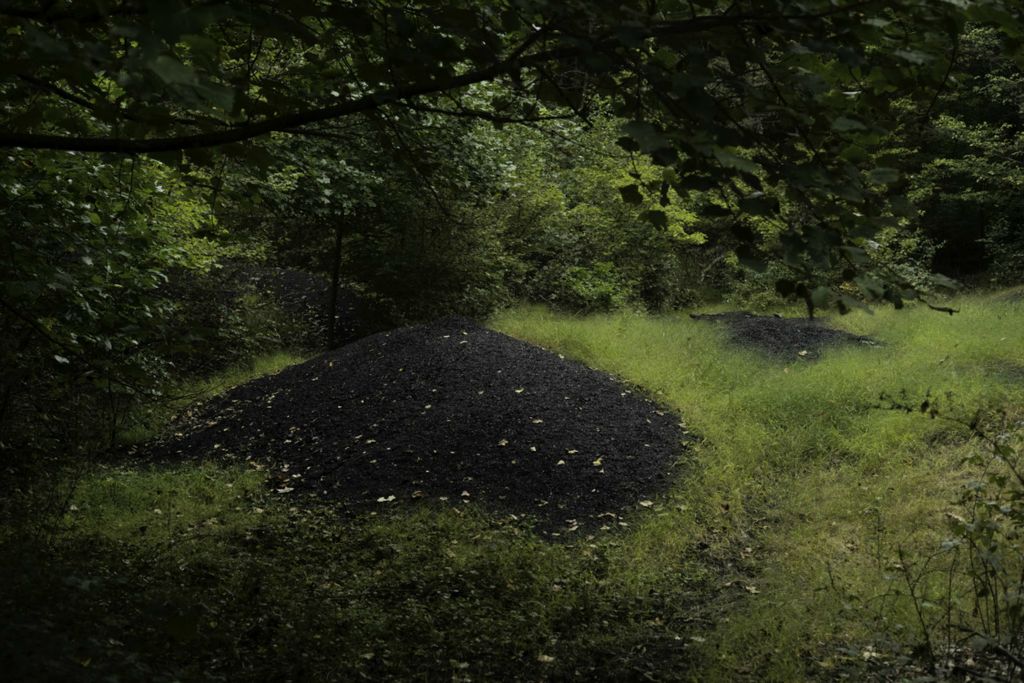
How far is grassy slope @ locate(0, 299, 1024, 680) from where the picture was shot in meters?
3.55

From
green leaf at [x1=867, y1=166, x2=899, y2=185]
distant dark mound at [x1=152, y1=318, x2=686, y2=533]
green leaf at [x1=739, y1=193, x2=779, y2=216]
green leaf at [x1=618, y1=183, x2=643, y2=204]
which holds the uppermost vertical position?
green leaf at [x1=867, y1=166, x2=899, y2=185]

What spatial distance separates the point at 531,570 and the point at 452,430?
7.61ft

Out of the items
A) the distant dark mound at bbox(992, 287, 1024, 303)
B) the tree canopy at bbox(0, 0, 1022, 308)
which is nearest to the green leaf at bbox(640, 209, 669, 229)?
the tree canopy at bbox(0, 0, 1022, 308)

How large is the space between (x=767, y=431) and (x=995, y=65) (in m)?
16.0

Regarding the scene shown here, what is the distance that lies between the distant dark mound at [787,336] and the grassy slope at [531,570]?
6.36 feet

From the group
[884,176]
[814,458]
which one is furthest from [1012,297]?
[884,176]

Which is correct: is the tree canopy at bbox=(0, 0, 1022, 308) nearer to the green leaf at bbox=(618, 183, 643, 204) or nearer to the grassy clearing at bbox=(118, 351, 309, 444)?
the green leaf at bbox=(618, 183, 643, 204)

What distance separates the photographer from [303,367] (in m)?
9.61

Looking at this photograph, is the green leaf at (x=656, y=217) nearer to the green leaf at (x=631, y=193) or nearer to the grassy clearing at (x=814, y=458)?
the green leaf at (x=631, y=193)

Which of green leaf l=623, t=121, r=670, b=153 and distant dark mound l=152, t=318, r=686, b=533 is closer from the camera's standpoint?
green leaf l=623, t=121, r=670, b=153

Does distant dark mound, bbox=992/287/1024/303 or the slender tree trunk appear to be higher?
distant dark mound, bbox=992/287/1024/303

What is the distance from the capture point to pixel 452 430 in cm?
719

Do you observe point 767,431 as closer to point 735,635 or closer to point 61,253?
point 735,635

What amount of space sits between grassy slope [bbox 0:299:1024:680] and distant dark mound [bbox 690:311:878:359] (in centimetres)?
194
